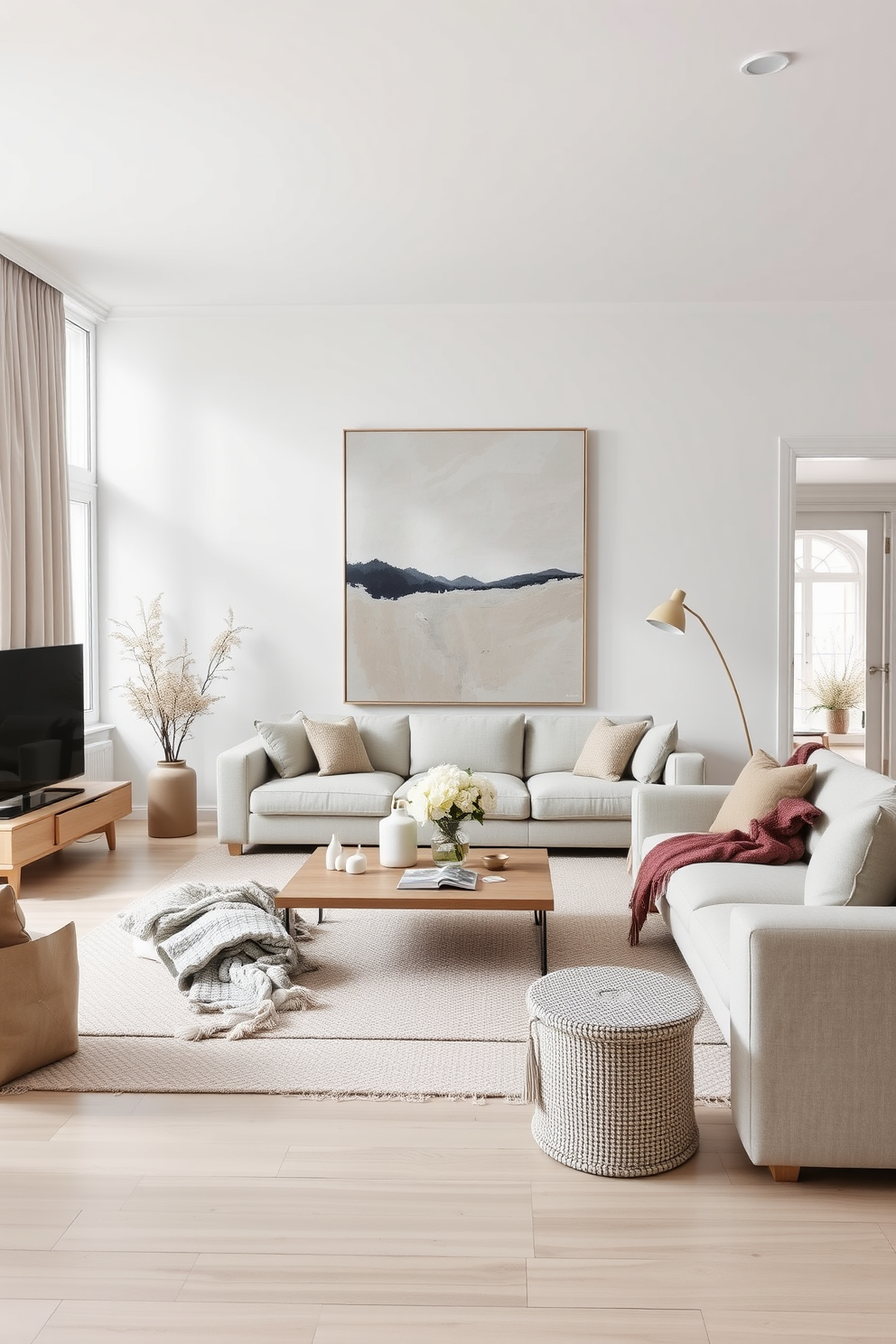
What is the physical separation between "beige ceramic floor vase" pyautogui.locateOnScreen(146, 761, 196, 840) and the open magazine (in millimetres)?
2433

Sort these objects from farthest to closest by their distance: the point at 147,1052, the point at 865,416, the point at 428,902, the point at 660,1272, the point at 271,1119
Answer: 1. the point at 865,416
2. the point at 428,902
3. the point at 147,1052
4. the point at 271,1119
5. the point at 660,1272

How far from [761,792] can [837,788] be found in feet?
1.00

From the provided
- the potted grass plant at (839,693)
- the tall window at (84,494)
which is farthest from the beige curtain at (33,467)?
the potted grass plant at (839,693)

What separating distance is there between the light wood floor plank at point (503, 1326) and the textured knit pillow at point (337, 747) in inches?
153

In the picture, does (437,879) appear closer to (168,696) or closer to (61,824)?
(61,824)

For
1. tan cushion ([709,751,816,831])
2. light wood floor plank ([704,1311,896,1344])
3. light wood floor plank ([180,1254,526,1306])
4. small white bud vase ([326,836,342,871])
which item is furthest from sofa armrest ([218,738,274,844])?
light wood floor plank ([704,1311,896,1344])

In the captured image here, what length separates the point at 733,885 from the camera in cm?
335

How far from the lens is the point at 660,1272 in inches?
79.5

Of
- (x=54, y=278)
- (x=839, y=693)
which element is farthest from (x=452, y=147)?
(x=839, y=693)

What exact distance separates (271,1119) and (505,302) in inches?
193

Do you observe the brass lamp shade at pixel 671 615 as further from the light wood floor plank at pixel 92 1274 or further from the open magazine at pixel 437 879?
the light wood floor plank at pixel 92 1274

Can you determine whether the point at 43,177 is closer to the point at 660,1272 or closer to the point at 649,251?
the point at 649,251

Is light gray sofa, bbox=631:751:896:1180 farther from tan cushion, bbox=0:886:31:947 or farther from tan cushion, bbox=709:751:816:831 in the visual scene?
tan cushion, bbox=0:886:31:947

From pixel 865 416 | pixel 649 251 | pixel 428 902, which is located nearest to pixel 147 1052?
pixel 428 902
